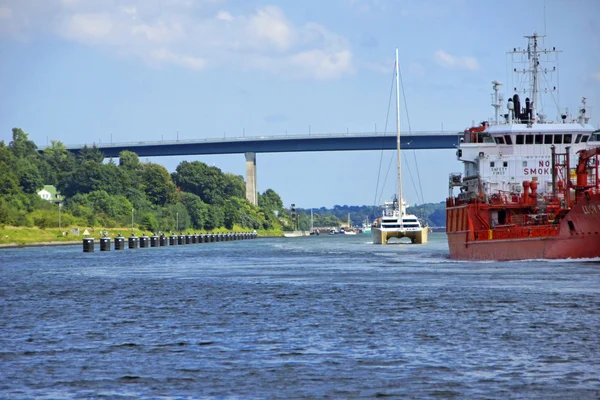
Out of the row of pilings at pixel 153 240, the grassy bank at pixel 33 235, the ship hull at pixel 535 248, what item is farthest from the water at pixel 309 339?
the grassy bank at pixel 33 235

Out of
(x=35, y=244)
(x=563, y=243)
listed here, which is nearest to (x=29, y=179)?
(x=35, y=244)

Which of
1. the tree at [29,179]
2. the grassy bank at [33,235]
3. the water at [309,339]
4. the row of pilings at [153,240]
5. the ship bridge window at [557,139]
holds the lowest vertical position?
the water at [309,339]

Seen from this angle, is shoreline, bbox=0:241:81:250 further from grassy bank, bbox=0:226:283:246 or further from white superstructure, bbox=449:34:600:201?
white superstructure, bbox=449:34:600:201

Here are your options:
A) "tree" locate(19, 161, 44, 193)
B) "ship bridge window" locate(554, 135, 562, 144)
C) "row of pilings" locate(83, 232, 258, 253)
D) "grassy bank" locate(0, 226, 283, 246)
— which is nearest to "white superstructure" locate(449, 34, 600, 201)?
"ship bridge window" locate(554, 135, 562, 144)

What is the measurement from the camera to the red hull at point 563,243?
47.8 m

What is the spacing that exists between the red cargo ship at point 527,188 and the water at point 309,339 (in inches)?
293

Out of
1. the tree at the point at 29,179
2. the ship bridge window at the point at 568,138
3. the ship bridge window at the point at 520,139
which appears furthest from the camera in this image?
the tree at the point at 29,179

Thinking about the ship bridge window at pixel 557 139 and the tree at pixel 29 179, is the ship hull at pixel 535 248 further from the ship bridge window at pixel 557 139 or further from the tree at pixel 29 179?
the tree at pixel 29 179

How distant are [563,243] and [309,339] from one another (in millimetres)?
29684

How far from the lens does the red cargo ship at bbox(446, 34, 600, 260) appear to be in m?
50.5

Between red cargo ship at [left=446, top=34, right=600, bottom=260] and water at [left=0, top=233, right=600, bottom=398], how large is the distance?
7.44 meters

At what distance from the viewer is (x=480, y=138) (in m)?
64.8

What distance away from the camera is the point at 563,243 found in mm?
50312

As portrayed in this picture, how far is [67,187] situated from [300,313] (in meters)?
175
